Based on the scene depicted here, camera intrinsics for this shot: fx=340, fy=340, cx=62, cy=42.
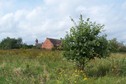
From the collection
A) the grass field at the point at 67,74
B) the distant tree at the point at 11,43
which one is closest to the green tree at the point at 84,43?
the grass field at the point at 67,74

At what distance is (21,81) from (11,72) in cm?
246

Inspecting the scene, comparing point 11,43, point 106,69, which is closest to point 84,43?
point 106,69

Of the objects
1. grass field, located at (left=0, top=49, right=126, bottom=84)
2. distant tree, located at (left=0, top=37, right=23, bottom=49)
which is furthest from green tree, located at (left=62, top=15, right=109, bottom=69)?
distant tree, located at (left=0, top=37, right=23, bottom=49)

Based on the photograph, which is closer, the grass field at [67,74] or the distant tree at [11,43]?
the grass field at [67,74]

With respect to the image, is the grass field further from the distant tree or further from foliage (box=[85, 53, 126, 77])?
the distant tree

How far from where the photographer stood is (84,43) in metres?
14.3

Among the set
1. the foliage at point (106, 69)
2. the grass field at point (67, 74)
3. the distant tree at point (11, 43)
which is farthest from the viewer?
the distant tree at point (11, 43)

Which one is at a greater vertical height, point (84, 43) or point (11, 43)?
point (11, 43)

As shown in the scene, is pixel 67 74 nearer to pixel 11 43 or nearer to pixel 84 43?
pixel 84 43

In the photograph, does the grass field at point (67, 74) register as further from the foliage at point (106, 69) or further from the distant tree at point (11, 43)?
the distant tree at point (11, 43)

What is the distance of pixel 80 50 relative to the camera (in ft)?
47.0

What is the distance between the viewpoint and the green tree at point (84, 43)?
14297 millimetres

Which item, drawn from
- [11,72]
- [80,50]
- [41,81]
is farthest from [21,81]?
[80,50]

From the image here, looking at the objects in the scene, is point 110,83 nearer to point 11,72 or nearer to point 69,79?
point 69,79
